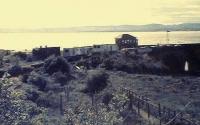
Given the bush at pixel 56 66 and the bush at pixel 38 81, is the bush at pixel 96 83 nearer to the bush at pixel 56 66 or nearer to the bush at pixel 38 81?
the bush at pixel 38 81

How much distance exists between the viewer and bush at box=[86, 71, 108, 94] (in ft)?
150

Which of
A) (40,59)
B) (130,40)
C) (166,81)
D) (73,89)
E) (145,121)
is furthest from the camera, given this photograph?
(130,40)

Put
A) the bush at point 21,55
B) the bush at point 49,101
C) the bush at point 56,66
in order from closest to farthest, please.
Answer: the bush at point 49,101 < the bush at point 56,66 < the bush at point 21,55

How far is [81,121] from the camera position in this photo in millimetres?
26297

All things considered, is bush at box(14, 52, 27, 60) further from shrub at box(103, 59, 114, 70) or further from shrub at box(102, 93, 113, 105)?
shrub at box(102, 93, 113, 105)

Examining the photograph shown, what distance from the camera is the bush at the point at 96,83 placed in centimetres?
4578

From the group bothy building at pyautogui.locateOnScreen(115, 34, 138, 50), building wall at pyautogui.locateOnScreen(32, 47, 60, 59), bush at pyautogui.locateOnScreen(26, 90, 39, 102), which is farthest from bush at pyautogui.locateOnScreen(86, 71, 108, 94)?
bothy building at pyautogui.locateOnScreen(115, 34, 138, 50)

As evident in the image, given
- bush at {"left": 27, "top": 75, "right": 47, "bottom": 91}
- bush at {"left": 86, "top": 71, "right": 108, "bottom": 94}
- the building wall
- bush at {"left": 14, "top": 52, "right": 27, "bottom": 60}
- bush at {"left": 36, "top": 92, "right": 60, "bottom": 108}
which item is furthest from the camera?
bush at {"left": 14, "top": 52, "right": 27, "bottom": 60}

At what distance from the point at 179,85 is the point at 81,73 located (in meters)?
12.5

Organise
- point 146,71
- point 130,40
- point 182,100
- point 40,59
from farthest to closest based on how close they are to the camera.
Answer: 1. point 130,40
2. point 40,59
3. point 146,71
4. point 182,100

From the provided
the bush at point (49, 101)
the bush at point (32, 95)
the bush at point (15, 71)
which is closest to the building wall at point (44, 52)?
the bush at point (15, 71)

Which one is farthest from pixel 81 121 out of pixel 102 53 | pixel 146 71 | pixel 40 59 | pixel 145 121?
pixel 40 59

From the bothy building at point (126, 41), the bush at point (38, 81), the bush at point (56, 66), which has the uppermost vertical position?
the bothy building at point (126, 41)

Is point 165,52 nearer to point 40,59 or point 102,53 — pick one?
point 102,53
